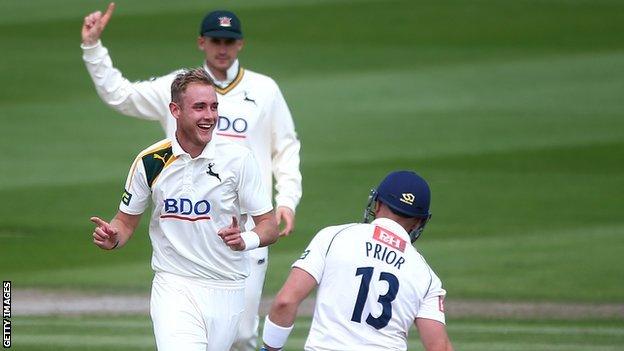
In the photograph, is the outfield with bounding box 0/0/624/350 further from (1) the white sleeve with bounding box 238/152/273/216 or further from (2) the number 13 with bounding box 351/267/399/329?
(2) the number 13 with bounding box 351/267/399/329

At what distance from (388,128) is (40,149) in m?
4.98

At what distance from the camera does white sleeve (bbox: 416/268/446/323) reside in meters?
6.12

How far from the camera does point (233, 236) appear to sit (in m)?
6.64

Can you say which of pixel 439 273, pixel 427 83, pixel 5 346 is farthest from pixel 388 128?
pixel 5 346

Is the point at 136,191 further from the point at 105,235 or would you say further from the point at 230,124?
the point at 230,124

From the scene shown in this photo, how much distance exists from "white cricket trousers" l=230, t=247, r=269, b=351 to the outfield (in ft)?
7.85

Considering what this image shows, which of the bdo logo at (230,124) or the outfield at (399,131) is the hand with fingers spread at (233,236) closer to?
the bdo logo at (230,124)

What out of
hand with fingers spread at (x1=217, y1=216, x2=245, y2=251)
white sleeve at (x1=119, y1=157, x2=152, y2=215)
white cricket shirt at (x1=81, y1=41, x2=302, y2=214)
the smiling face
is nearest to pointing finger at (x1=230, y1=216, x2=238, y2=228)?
hand with fingers spread at (x1=217, y1=216, x2=245, y2=251)

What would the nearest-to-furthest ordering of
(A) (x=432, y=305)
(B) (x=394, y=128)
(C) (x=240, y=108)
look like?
(A) (x=432, y=305) < (C) (x=240, y=108) < (B) (x=394, y=128)

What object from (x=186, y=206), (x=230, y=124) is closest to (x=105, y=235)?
(x=186, y=206)

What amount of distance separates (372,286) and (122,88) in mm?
3135

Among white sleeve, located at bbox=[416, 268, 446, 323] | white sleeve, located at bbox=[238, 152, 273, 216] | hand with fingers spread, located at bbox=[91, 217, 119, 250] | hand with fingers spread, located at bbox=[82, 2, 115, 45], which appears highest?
hand with fingers spread, located at bbox=[82, 2, 115, 45]

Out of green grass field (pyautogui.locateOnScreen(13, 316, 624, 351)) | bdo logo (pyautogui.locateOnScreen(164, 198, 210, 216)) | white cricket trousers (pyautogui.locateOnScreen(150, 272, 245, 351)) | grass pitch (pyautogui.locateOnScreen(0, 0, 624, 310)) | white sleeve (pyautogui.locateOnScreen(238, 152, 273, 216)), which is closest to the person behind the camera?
white cricket trousers (pyautogui.locateOnScreen(150, 272, 245, 351))
